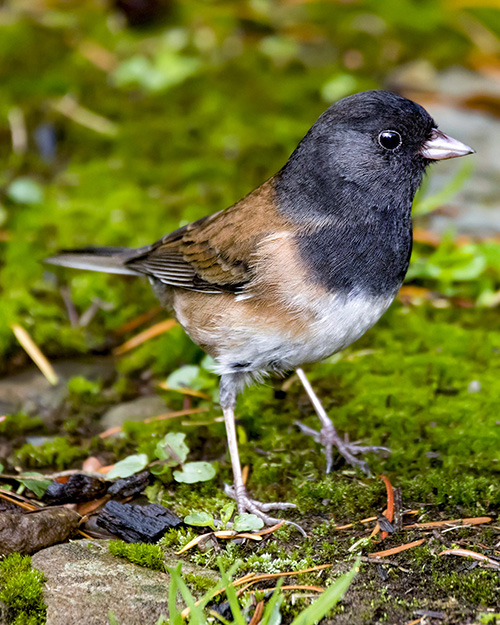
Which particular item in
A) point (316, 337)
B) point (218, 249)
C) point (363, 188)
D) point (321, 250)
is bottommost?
point (316, 337)

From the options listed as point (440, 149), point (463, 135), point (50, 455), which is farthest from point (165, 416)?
point (463, 135)

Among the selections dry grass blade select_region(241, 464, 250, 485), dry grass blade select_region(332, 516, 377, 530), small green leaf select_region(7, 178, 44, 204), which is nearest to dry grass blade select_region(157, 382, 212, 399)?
dry grass blade select_region(241, 464, 250, 485)

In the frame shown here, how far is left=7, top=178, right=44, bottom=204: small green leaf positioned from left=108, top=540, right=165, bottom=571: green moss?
2606 mm

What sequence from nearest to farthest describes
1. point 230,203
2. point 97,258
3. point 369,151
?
point 369,151, point 97,258, point 230,203

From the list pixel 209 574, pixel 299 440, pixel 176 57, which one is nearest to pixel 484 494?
pixel 299 440

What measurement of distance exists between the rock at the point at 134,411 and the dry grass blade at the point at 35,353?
1.13 feet

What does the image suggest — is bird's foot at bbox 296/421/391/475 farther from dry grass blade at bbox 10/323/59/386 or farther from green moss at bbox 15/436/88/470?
dry grass blade at bbox 10/323/59/386

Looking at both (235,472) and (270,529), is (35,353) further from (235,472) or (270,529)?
(270,529)

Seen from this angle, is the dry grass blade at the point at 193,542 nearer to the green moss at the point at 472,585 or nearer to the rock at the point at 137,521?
the rock at the point at 137,521

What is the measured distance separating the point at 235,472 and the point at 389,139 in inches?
54.0

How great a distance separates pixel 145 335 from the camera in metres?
3.79

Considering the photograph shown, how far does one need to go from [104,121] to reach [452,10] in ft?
9.99

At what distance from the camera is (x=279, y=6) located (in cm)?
625

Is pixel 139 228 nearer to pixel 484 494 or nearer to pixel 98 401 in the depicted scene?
pixel 98 401
